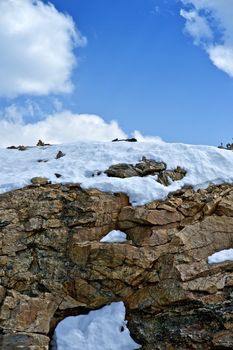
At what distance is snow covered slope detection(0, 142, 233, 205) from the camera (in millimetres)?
15102

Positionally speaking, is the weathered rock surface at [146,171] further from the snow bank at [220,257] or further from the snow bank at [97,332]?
the snow bank at [97,332]

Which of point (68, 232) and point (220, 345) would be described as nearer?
point (220, 345)

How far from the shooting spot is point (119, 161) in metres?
16.9

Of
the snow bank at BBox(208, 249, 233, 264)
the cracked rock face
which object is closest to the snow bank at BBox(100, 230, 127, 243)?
the cracked rock face

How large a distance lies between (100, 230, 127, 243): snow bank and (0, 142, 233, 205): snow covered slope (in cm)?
125

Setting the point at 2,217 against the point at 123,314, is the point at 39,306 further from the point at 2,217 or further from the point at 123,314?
the point at 2,217

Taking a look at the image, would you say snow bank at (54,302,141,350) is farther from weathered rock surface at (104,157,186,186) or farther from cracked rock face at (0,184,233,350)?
weathered rock surface at (104,157,186,186)

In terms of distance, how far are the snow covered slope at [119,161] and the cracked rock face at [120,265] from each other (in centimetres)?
44

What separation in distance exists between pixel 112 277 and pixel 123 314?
115cm

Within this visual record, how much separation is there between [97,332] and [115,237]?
3.02 meters

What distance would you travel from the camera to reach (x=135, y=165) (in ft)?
54.6

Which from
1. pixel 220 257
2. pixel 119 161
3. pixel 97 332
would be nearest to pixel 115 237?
pixel 97 332

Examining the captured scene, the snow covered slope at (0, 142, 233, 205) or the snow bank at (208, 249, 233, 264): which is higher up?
the snow covered slope at (0, 142, 233, 205)

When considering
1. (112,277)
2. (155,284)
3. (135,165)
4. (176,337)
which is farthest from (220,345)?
(135,165)
